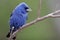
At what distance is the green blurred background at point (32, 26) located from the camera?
3592 mm

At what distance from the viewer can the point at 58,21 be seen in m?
3.90

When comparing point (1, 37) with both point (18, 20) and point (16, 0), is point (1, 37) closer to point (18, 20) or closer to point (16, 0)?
point (16, 0)

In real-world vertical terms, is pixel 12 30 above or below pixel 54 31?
above

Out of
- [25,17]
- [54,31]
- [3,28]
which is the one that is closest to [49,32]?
[54,31]

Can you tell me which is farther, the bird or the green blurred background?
the green blurred background

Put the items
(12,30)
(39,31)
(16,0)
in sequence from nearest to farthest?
(12,30) < (16,0) < (39,31)

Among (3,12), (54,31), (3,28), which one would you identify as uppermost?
(3,12)

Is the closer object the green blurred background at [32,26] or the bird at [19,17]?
the bird at [19,17]

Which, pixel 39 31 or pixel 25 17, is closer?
pixel 25 17

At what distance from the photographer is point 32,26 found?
377 centimetres

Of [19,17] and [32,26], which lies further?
[32,26]

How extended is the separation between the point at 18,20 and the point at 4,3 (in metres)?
0.96

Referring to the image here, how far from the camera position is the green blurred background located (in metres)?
3.59

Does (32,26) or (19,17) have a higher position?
(19,17)
